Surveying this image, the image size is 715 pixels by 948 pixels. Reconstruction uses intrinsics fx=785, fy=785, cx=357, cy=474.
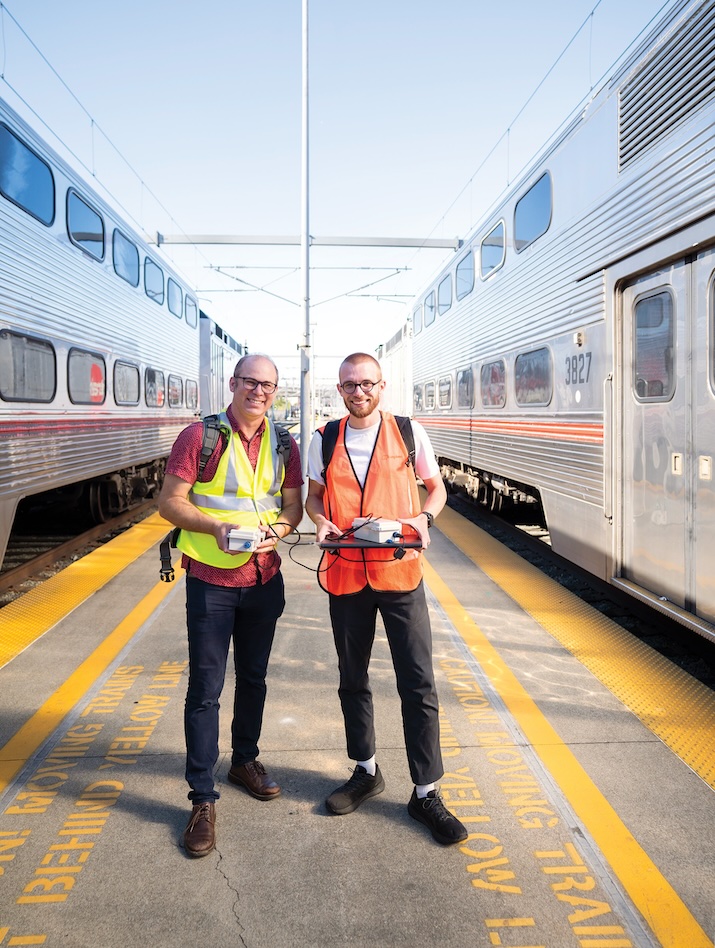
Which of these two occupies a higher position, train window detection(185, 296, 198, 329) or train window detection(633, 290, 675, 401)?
train window detection(185, 296, 198, 329)

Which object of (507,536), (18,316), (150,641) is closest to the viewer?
(150,641)

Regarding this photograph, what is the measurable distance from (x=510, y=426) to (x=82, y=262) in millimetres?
5022

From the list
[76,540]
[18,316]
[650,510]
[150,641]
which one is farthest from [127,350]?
[650,510]

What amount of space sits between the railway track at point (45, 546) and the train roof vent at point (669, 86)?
612 cm

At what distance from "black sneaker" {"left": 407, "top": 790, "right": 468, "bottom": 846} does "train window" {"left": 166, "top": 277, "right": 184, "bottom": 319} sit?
11.8 metres

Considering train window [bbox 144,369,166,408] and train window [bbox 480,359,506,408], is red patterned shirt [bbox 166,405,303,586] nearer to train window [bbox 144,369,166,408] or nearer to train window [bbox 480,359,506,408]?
train window [bbox 480,359,506,408]

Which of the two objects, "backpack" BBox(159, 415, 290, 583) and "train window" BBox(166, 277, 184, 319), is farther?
"train window" BBox(166, 277, 184, 319)

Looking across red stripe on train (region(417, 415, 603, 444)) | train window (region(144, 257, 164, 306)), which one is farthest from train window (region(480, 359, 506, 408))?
train window (region(144, 257, 164, 306))

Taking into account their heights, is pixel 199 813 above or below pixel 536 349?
below

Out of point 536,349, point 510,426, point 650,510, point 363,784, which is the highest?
point 536,349

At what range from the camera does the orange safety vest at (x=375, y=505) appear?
3064 mm

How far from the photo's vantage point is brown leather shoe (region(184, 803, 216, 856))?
9.31ft

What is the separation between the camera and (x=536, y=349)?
7410 millimetres

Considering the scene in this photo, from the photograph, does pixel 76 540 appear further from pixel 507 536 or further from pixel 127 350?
pixel 507 536
